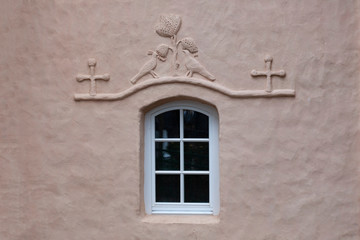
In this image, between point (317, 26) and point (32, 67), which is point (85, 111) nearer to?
point (32, 67)

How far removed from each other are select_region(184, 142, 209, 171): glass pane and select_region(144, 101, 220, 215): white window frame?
0.07 meters

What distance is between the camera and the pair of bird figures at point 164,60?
16.5ft

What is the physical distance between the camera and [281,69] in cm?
493

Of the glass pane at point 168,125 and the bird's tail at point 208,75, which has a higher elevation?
the bird's tail at point 208,75

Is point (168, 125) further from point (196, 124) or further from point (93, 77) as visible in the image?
point (93, 77)

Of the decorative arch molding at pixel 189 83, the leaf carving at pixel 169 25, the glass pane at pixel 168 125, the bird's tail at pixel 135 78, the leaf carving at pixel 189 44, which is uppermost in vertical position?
the leaf carving at pixel 169 25

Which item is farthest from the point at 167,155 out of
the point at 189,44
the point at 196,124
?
the point at 189,44

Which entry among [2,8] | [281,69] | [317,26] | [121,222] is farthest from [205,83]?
[2,8]

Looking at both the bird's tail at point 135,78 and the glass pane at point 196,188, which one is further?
the glass pane at point 196,188

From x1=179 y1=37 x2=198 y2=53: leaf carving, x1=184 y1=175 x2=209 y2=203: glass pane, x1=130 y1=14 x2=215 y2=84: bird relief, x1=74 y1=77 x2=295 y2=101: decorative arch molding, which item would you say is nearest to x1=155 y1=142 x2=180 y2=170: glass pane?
x1=184 y1=175 x2=209 y2=203: glass pane

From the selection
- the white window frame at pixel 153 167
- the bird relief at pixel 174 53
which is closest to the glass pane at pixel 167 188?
the white window frame at pixel 153 167

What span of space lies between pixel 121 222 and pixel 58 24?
94.2 inches

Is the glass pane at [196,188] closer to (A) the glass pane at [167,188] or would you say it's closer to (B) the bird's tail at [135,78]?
(A) the glass pane at [167,188]

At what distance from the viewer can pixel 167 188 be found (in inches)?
210
